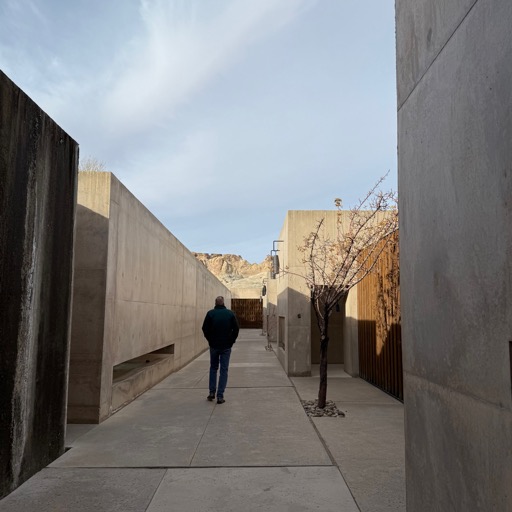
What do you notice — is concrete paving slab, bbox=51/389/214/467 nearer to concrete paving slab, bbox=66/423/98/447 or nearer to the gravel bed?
concrete paving slab, bbox=66/423/98/447

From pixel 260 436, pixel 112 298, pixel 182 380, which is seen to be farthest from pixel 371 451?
pixel 182 380

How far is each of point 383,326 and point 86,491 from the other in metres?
5.90

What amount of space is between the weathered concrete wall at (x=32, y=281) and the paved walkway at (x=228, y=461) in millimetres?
375

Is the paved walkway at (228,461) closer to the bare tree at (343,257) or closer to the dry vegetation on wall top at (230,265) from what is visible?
the bare tree at (343,257)

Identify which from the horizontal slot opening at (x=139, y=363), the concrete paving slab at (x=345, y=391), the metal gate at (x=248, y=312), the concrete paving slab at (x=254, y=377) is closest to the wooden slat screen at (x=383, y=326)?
the concrete paving slab at (x=345, y=391)

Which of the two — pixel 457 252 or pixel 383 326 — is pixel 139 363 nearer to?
pixel 383 326

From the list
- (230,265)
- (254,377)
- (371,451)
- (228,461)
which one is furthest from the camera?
(230,265)

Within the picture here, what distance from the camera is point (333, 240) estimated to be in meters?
10.1

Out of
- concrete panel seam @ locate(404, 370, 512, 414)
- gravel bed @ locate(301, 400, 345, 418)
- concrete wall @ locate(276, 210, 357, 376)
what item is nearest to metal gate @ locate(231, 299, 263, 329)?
concrete wall @ locate(276, 210, 357, 376)

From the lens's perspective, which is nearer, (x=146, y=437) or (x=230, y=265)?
(x=146, y=437)

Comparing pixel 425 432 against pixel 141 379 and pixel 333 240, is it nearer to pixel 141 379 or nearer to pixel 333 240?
pixel 141 379

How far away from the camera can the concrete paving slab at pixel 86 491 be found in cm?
333

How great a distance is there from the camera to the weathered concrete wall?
11.8 feet

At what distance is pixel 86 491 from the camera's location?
11.9ft
